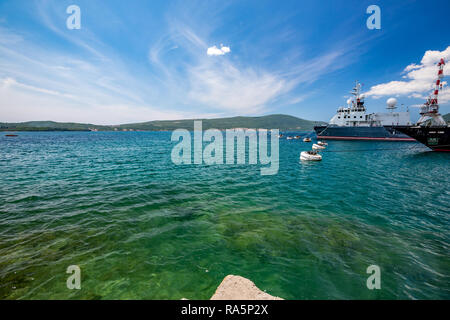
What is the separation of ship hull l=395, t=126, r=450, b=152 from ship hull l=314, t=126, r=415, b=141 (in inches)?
1245

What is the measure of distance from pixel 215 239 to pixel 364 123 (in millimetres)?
104889

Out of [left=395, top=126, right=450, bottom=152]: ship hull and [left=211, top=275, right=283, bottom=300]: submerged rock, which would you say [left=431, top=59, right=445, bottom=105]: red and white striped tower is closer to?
[left=395, top=126, right=450, bottom=152]: ship hull

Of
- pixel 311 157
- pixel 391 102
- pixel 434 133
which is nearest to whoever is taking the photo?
pixel 311 157

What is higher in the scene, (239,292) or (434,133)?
(434,133)

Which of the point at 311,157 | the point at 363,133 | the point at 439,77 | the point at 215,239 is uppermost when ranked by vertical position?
the point at 439,77

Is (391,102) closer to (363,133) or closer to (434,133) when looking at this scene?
(363,133)

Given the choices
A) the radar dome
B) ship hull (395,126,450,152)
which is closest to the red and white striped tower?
ship hull (395,126,450,152)

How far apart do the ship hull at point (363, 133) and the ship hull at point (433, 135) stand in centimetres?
3162

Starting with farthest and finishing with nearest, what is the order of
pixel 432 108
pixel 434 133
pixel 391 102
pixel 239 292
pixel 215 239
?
pixel 391 102
pixel 432 108
pixel 434 133
pixel 215 239
pixel 239 292

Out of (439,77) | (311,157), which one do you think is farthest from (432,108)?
(311,157)

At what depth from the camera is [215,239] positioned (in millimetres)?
10242

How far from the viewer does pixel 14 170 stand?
80.3 ft

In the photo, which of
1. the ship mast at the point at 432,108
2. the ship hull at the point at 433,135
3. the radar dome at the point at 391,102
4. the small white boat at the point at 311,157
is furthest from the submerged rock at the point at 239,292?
the radar dome at the point at 391,102
